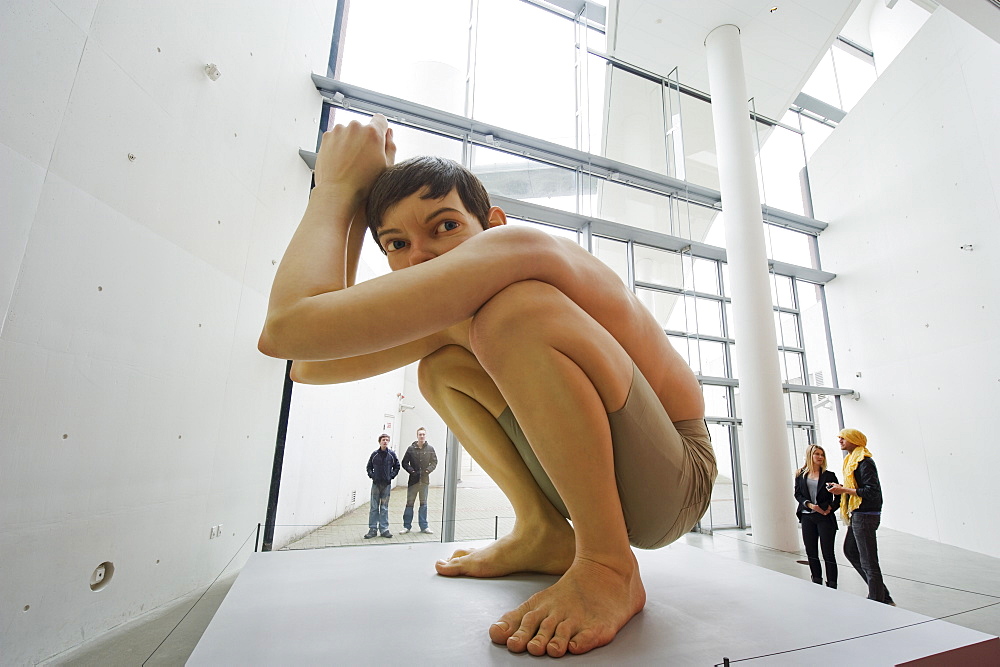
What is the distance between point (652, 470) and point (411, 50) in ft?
24.4

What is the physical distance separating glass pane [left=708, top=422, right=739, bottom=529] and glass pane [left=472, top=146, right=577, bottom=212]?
4.09 m

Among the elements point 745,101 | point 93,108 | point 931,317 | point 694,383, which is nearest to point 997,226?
point 931,317

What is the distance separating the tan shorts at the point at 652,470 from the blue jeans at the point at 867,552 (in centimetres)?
49

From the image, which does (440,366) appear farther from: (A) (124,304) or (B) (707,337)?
(B) (707,337)

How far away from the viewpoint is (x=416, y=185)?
0.98 meters

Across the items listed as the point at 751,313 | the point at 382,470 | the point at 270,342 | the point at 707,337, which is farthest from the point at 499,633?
the point at 707,337

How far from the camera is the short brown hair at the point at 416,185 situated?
0.98 metres

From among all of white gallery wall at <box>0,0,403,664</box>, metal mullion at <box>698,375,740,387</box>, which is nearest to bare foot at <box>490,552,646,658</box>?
white gallery wall at <box>0,0,403,664</box>

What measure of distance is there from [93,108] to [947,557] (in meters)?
3.88

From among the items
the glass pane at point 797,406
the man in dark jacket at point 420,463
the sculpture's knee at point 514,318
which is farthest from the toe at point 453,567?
the glass pane at point 797,406

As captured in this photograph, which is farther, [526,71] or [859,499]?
[526,71]

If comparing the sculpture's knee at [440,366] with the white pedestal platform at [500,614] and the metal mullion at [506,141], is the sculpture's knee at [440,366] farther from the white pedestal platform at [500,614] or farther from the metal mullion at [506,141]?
the metal mullion at [506,141]

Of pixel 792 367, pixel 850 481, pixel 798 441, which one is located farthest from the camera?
pixel 792 367

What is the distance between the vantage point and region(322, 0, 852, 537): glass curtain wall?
6.68 m
